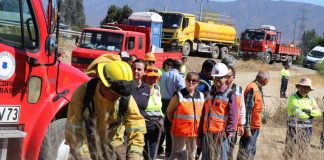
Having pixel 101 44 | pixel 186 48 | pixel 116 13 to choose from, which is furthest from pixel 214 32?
pixel 101 44

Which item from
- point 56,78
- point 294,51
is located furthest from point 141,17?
point 56,78

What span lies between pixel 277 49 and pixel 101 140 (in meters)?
42.9

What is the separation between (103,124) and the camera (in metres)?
3.84

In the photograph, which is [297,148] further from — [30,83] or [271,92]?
[271,92]

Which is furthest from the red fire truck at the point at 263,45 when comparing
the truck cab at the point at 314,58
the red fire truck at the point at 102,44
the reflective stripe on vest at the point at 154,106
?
the reflective stripe on vest at the point at 154,106

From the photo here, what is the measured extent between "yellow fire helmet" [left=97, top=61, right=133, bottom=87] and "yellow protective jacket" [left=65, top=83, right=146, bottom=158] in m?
0.18

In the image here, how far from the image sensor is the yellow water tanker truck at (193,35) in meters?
35.4

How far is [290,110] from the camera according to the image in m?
8.23

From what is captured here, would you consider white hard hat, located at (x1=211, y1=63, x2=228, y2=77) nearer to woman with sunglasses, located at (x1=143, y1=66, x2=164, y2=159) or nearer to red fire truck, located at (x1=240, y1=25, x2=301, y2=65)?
woman with sunglasses, located at (x1=143, y1=66, x2=164, y2=159)

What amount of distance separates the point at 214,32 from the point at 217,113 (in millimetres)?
34730

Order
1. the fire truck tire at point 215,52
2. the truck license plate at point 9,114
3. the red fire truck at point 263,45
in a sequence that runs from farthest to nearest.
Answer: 1. the red fire truck at point 263,45
2. the fire truck tire at point 215,52
3. the truck license plate at point 9,114

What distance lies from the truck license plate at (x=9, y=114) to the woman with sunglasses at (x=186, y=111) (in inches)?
84.4

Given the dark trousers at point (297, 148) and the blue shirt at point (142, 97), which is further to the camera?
the blue shirt at point (142, 97)

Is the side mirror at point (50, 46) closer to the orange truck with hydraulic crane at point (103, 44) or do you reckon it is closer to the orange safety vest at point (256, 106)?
the orange safety vest at point (256, 106)
